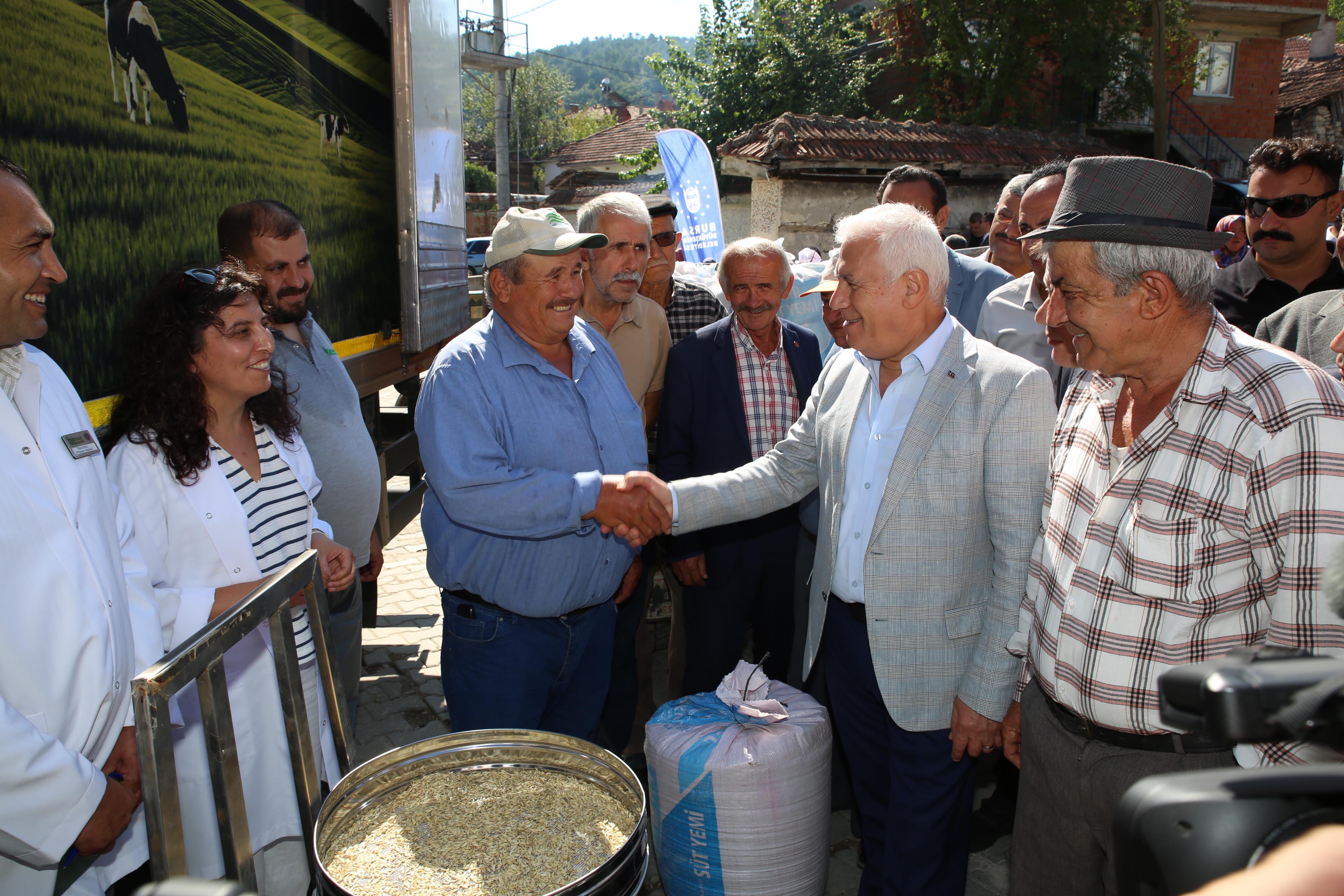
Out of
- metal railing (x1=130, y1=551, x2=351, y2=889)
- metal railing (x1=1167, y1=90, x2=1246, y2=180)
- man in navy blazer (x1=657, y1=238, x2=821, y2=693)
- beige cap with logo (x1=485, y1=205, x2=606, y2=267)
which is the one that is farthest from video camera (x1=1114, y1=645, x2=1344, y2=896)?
metal railing (x1=1167, y1=90, x2=1246, y2=180)

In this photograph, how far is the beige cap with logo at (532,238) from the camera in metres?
2.71

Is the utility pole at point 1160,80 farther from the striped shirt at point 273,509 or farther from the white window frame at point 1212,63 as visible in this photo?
the striped shirt at point 273,509

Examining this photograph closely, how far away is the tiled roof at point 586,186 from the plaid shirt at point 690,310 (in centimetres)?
1870

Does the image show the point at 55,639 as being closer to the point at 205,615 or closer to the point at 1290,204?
the point at 205,615

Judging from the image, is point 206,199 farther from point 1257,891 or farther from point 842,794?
point 1257,891

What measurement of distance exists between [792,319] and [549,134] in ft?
184

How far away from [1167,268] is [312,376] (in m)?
2.65

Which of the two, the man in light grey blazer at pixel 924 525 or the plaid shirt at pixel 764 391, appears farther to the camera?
the plaid shirt at pixel 764 391

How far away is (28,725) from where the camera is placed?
1.55 meters

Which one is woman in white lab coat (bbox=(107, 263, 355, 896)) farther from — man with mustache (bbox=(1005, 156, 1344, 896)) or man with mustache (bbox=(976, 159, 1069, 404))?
man with mustache (bbox=(976, 159, 1069, 404))

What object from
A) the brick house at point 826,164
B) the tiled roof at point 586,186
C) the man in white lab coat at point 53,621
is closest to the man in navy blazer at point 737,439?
the man in white lab coat at point 53,621

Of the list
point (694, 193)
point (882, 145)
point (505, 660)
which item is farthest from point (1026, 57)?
point (505, 660)

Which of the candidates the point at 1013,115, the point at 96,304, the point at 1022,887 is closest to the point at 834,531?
the point at 1022,887

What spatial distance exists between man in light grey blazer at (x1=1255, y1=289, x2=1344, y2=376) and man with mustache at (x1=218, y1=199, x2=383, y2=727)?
301cm
